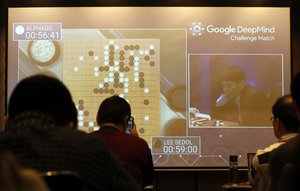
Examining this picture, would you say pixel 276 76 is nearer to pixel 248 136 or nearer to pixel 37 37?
pixel 248 136

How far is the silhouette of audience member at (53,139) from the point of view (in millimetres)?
1439

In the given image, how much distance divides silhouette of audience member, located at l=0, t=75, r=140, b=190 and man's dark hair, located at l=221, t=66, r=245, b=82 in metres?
3.92

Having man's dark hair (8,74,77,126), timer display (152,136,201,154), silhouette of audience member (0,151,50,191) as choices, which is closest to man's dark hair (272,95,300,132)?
man's dark hair (8,74,77,126)

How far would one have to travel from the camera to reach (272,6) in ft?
18.0

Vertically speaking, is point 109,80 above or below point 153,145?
above

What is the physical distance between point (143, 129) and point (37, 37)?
132 centimetres

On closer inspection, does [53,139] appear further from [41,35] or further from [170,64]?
[41,35]

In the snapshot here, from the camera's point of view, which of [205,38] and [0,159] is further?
[205,38]

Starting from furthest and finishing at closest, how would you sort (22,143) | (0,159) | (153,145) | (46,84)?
1. (153,145)
2. (46,84)
3. (22,143)
4. (0,159)

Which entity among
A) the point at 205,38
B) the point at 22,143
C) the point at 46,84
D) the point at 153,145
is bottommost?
the point at 153,145

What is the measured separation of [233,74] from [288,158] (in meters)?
3.73

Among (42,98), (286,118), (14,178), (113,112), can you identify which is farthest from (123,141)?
(14,178)

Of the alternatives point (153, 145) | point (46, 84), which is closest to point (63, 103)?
point (46, 84)

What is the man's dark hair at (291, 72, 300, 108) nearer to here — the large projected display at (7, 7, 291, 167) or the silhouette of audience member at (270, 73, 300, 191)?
the silhouette of audience member at (270, 73, 300, 191)
